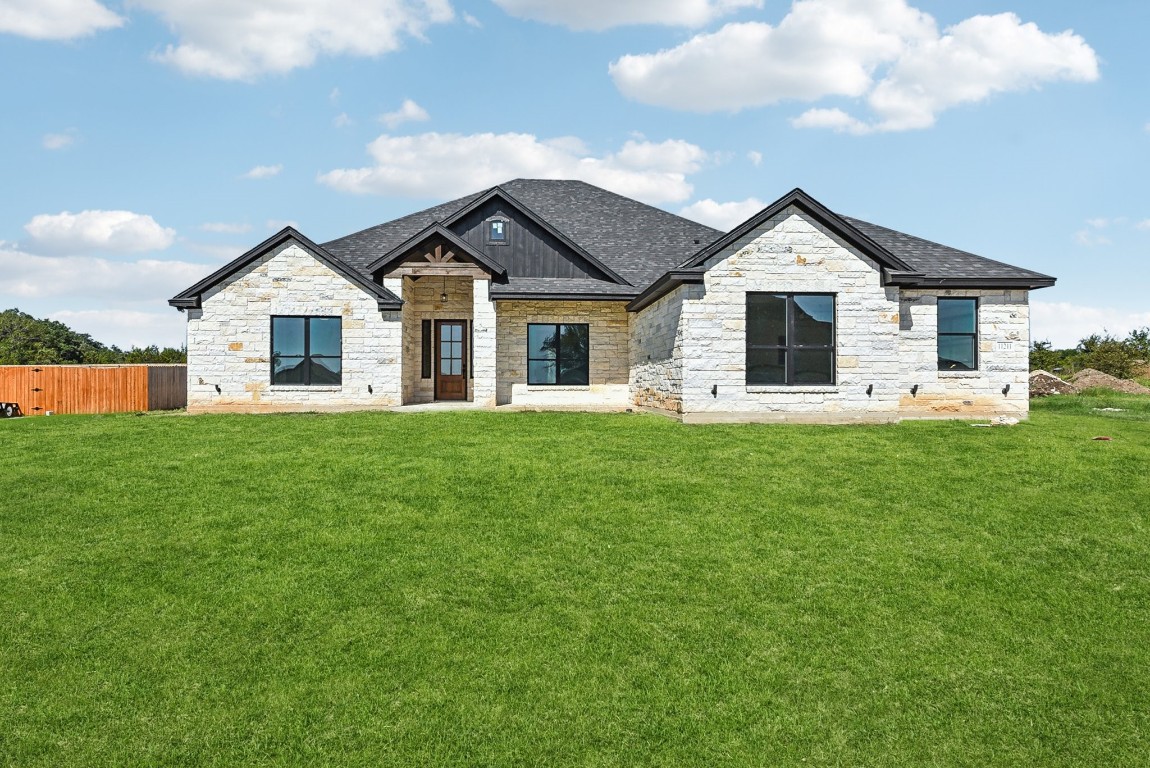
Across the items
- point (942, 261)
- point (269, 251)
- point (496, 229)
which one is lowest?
point (942, 261)

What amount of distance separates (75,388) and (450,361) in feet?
38.8

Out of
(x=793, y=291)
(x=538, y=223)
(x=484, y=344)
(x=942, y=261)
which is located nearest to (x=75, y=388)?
(x=484, y=344)

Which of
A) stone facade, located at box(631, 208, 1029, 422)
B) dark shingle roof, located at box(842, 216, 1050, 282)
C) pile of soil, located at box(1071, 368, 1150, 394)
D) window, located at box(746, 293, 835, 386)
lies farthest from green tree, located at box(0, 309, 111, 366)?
pile of soil, located at box(1071, 368, 1150, 394)

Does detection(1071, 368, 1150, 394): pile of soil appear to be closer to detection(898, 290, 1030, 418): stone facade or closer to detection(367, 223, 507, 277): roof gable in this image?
detection(898, 290, 1030, 418): stone facade

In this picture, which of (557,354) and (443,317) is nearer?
(557,354)

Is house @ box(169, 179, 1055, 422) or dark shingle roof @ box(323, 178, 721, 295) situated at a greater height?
dark shingle roof @ box(323, 178, 721, 295)

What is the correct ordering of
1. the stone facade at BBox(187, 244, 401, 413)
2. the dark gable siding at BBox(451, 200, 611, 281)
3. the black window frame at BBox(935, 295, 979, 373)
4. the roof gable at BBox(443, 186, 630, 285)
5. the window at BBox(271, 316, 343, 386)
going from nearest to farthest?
the black window frame at BBox(935, 295, 979, 373), the stone facade at BBox(187, 244, 401, 413), the window at BBox(271, 316, 343, 386), the roof gable at BBox(443, 186, 630, 285), the dark gable siding at BBox(451, 200, 611, 281)

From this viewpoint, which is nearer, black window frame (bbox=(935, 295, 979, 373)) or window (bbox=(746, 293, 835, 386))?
window (bbox=(746, 293, 835, 386))

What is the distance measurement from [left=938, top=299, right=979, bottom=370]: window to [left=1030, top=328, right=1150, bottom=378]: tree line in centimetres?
2606

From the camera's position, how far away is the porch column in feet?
63.0

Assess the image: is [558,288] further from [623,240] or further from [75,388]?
[75,388]

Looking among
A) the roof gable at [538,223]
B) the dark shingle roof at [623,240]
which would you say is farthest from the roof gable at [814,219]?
the roof gable at [538,223]

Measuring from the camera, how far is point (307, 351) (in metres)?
18.6

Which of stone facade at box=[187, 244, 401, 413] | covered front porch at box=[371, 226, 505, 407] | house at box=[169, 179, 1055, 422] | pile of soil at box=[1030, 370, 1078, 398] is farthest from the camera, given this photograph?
pile of soil at box=[1030, 370, 1078, 398]
